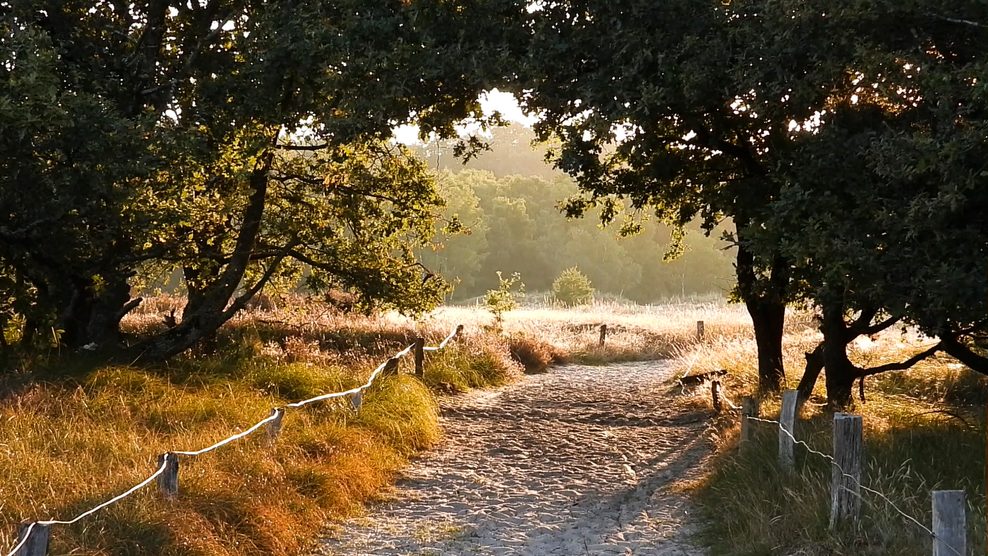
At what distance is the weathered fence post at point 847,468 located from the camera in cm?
588

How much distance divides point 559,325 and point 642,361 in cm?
490

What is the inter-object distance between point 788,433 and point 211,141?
26.2 ft

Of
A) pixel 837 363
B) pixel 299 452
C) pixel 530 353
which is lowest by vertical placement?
pixel 299 452

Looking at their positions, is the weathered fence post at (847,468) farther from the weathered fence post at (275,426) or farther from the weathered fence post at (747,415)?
the weathered fence post at (275,426)

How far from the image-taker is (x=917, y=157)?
6.21 m

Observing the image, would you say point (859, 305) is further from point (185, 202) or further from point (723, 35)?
point (185, 202)

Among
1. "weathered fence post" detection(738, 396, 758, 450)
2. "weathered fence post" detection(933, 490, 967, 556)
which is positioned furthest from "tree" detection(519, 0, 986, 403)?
"weathered fence post" detection(933, 490, 967, 556)

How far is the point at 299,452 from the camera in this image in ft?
26.6

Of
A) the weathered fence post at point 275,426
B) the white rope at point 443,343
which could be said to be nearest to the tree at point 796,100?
the weathered fence post at point 275,426

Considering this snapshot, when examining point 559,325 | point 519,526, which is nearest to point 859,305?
point 519,526

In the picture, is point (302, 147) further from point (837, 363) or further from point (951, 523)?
point (951, 523)

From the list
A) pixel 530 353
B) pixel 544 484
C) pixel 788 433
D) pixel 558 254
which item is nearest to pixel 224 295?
pixel 544 484

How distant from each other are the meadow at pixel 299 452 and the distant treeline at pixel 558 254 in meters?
54.8

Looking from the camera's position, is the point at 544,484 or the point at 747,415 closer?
the point at 747,415
